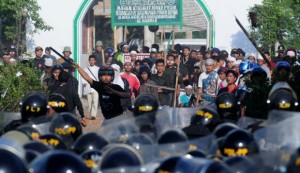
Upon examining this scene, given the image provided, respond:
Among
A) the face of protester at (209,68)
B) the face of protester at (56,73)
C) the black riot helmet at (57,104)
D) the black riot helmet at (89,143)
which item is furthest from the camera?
the face of protester at (209,68)

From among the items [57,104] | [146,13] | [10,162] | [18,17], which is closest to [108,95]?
[57,104]

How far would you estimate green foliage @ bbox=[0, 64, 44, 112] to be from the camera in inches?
609

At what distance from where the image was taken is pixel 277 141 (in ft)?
23.8

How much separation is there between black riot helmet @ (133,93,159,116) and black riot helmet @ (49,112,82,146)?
121 centimetres

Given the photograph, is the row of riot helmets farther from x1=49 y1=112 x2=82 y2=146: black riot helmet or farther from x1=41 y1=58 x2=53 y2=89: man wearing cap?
x1=41 y1=58 x2=53 y2=89: man wearing cap

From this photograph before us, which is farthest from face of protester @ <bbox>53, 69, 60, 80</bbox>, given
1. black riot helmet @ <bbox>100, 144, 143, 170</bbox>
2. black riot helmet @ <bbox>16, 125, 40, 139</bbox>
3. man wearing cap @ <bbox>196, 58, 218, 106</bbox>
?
black riot helmet @ <bbox>100, 144, 143, 170</bbox>

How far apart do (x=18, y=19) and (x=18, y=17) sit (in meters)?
0.24

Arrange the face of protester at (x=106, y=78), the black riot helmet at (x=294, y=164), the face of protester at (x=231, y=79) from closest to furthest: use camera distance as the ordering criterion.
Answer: the black riot helmet at (x=294, y=164) → the face of protester at (x=106, y=78) → the face of protester at (x=231, y=79)

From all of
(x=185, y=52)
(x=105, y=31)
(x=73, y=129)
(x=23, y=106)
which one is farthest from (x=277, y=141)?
(x=105, y=31)

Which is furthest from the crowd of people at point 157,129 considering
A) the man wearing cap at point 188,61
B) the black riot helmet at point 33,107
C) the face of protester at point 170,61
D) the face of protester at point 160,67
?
the man wearing cap at point 188,61

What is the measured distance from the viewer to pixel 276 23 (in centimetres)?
2936

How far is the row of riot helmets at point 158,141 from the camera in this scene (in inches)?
238

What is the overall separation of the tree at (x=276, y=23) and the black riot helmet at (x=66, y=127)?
19376mm

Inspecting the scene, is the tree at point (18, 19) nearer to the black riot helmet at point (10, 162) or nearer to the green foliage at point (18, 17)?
the green foliage at point (18, 17)
